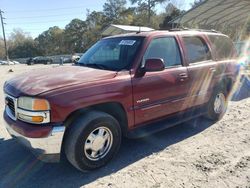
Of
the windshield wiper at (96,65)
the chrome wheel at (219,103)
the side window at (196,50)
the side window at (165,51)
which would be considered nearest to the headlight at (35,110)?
the windshield wiper at (96,65)

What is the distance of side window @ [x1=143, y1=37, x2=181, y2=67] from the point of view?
442 cm

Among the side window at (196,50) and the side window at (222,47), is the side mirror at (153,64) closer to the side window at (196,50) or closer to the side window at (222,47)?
the side window at (196,50)

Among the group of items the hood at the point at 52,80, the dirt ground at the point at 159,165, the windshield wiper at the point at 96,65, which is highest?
the windshield wiper at the point at 96,65

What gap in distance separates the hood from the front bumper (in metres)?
0.45

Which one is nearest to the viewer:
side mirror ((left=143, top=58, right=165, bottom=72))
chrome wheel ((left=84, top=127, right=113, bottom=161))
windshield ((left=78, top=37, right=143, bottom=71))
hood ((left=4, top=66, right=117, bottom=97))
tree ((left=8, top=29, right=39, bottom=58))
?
hood ((left=4, top=66, right=117, bottom=97))

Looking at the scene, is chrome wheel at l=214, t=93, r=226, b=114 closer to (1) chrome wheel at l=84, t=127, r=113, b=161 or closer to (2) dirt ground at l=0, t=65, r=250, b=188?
(2) dirt ground at l=0, t=65, r=250, b=188

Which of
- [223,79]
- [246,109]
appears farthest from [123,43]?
[246,109]

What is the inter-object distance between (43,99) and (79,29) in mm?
81796

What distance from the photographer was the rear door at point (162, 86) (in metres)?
4.14

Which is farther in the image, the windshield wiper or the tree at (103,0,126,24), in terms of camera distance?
the tree at (103,0,126,24)

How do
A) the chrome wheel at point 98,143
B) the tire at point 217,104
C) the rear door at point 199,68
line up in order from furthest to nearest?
1. the tire at point 217,104
2. the rear door at point 199,68
3. the chrome wheel at point 98,143

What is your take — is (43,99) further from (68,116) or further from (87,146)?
(87,146)

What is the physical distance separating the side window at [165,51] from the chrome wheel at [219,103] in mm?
1558

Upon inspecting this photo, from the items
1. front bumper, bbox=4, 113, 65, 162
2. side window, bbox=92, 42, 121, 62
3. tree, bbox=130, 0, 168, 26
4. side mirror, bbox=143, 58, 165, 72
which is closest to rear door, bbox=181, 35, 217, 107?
side mirror, bbox=143, 58, 165, 72
